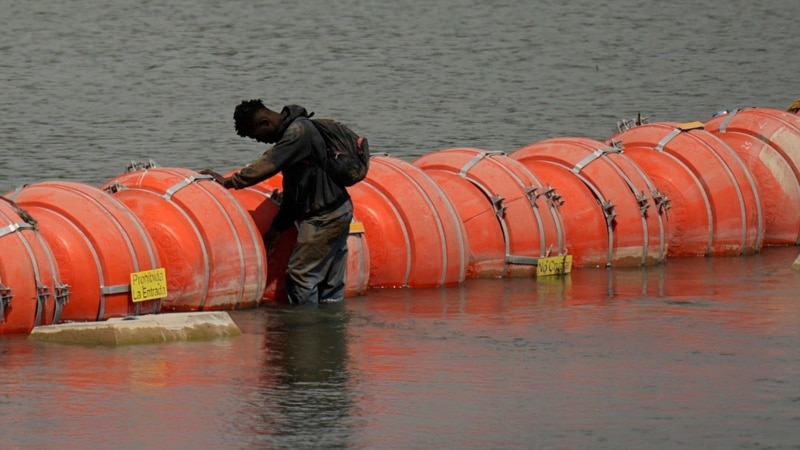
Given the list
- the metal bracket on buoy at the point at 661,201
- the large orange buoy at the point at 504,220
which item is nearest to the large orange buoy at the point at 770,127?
the metal bracket on buoy at the point at 661,201

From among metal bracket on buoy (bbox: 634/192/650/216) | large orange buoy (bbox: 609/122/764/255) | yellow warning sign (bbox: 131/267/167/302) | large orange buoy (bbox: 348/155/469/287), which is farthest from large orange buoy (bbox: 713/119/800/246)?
yellow warning sign (bbox: 131/267/167/302)

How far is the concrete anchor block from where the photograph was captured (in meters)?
12.2

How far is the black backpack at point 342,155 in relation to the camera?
14.1 m

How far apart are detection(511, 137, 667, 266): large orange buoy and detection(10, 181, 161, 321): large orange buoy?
464cm

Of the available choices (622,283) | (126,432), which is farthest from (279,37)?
(126,432)

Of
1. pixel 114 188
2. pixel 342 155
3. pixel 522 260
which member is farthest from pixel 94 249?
pixel 522 260

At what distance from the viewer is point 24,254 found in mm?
12391

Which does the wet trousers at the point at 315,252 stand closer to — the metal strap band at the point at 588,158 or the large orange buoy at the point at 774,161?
the metal strap band at the point at 588,158

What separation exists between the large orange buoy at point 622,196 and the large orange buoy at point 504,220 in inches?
21.9

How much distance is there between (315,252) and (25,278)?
2506 millimetres

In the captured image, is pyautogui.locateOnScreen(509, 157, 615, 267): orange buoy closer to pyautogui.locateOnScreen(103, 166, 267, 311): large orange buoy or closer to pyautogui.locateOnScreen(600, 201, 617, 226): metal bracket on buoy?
pyautogui.locateOnScreen(600, 201, 617, 226): metal bracket on buoy

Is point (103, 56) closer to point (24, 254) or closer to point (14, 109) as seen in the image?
point (14, 109)

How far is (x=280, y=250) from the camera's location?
14.4 m

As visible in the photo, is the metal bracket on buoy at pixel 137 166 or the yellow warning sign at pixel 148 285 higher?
the metal bracket on buoy at pixel 137 166
